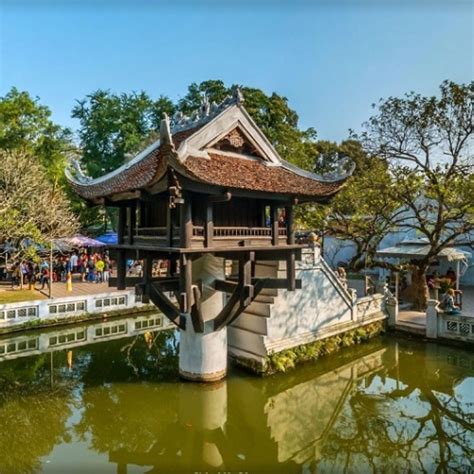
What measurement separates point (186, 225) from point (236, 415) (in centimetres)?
382

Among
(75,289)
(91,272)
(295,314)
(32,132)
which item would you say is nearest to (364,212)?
(295,314)

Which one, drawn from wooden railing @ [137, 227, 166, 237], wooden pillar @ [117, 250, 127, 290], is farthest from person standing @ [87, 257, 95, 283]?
wooden railing @ [137, 227, 166, 237]

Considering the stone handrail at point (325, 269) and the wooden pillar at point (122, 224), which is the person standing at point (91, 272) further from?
the stone handrail at point (325, 269)

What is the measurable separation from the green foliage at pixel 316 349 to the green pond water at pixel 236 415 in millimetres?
260

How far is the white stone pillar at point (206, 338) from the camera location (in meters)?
8.27

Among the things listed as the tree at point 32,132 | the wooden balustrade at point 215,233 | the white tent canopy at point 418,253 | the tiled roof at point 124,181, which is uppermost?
the tree at point 32,132

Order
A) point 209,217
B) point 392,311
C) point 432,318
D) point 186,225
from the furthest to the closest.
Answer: point 392,311 < point 432,318 < point 209,217 < point 186,225

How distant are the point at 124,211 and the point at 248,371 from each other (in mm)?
4757

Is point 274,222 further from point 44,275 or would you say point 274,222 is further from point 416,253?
point 44,275

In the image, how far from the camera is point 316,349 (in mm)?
10172

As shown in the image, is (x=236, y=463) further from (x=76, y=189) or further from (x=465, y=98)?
(x=465, y=98)

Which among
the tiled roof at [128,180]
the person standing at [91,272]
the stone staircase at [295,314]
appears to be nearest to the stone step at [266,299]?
the stone staircase at [295,314]

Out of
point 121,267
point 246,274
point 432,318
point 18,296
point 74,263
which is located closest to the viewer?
point 246,274

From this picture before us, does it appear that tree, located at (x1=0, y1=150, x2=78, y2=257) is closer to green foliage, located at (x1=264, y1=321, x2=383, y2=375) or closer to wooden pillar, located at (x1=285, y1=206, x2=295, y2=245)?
green foliage, located at (x1=264, y1=321, x2=383, y2=375)
